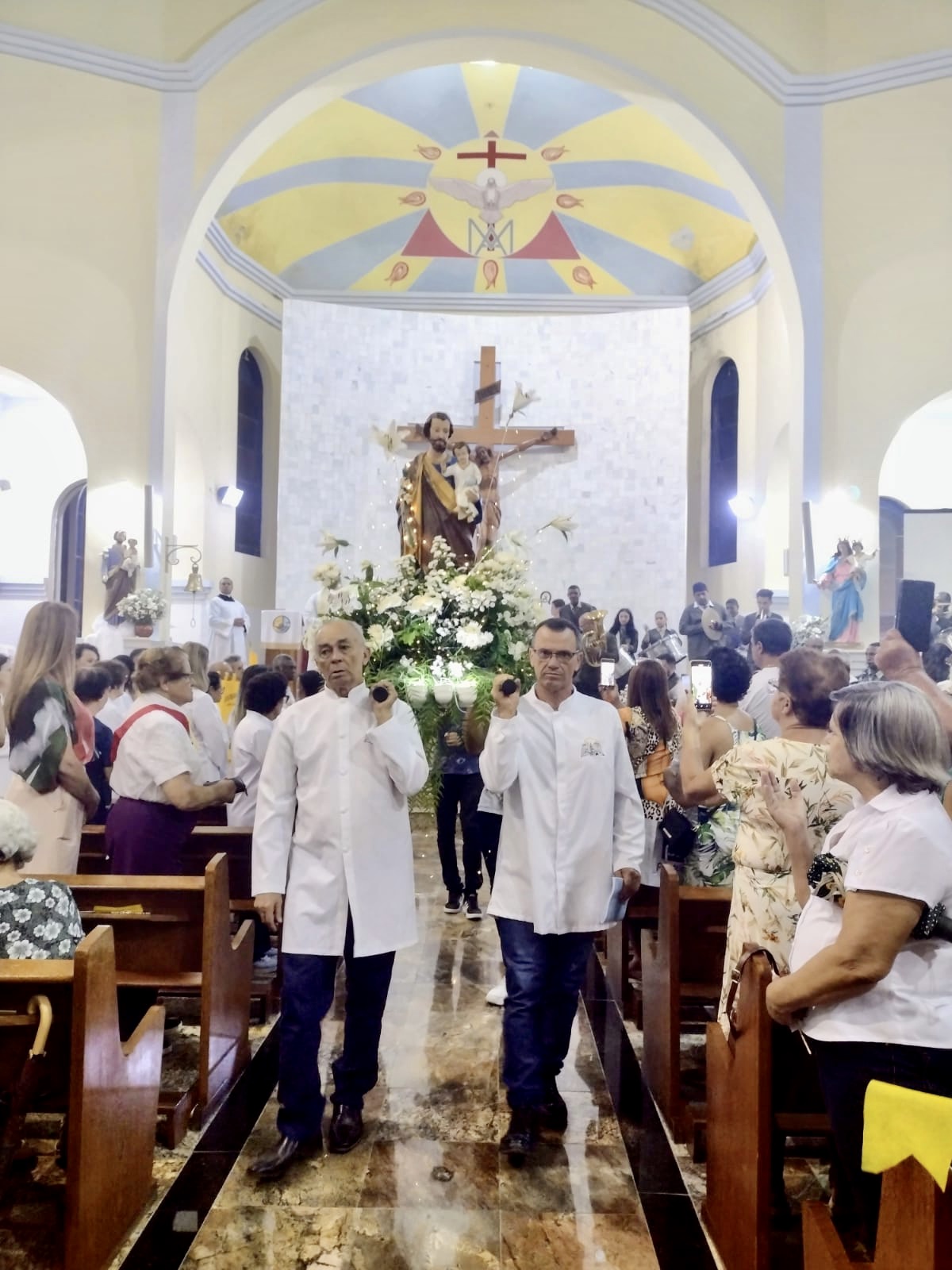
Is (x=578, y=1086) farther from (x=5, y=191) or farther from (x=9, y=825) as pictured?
(x=5, y=191)

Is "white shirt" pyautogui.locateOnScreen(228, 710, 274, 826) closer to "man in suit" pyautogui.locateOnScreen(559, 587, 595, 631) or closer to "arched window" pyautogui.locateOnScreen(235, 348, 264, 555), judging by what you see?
"man in suit" pyautogui.locateOnScreen(559, 587, 595, 631)

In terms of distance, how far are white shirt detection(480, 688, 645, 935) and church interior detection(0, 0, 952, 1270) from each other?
0.34 ft

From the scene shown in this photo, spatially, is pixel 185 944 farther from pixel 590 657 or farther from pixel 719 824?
pixel 590 657

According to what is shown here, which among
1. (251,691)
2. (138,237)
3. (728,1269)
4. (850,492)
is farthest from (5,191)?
(728,1269)

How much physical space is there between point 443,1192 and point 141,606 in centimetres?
762

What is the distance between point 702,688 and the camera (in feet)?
14.2

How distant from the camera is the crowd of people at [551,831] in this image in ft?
6.82

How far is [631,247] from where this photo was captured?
51.1 ft

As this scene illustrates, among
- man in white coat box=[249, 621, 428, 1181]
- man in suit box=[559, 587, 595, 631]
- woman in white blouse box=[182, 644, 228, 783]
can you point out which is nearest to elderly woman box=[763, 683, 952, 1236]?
man in white coat box=[249, 621, 428, 1181]

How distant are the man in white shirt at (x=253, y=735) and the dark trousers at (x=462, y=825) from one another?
0.94m

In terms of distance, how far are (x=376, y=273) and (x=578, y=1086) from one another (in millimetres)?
14219

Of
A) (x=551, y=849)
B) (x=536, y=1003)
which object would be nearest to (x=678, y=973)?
(x=536, y=1003)

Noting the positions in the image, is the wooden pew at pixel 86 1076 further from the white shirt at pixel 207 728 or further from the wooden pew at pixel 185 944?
the white shirt at pixel 207 728

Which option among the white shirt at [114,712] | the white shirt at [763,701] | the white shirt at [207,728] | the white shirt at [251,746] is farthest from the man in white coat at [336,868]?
the white shirt at [114,712]
